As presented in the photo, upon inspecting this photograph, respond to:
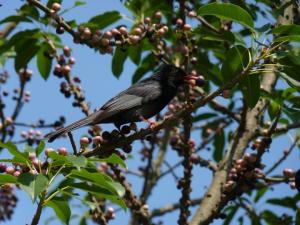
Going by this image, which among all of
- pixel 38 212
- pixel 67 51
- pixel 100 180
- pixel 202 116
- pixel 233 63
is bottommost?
pixel 38 212

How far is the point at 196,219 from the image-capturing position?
422 cm

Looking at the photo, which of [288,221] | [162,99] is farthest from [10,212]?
[288,221]

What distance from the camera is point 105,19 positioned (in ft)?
15.6

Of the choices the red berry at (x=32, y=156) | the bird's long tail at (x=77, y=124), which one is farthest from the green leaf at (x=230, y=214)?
the red berry at (x=32, y=156)

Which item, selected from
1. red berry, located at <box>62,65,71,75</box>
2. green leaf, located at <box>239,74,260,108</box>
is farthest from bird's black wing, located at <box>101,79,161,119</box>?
green leaf, located at <box>239,74,260,108</box>

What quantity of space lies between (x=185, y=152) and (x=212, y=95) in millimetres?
1176

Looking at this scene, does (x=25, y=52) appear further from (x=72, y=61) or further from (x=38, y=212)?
(x=38, y=212)

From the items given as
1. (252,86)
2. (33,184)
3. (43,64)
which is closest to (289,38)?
(252,86)

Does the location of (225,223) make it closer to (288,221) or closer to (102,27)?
(288,221)

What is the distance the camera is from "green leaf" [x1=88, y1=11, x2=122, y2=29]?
15.5 feet

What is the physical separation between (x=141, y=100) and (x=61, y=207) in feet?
6.63

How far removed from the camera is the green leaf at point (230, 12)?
345 cm

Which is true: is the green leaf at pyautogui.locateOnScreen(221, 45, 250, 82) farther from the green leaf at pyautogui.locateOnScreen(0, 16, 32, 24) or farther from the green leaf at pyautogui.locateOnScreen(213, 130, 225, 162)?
the green leaf at pyautogui.locateOnScreen(213, 130, 225, 162)

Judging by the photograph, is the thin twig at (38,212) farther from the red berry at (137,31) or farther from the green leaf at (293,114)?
the red berry at (137,31)
